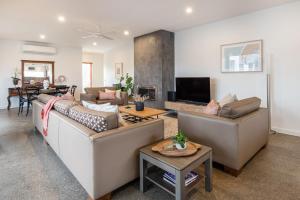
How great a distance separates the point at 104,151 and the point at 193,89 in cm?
386

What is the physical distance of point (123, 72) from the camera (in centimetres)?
791

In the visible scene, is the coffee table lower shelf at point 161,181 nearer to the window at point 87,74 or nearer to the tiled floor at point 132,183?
the tiled floor at point 132,183

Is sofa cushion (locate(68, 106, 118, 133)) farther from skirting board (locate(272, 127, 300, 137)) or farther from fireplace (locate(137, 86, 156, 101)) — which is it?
fireplace (locate(137, 86, 156, 101))

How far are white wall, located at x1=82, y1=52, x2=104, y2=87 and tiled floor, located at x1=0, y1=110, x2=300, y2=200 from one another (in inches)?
275

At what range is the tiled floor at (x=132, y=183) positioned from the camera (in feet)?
5.82

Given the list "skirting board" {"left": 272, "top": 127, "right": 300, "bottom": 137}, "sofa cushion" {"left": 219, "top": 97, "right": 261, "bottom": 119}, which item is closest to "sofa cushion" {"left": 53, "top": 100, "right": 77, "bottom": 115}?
"sofa cushion" {"left": 219, "top": 97, "right": 261, "bottom": 119}

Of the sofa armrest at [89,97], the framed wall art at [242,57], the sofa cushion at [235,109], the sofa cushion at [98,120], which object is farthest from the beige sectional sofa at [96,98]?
the sofa cushion at [235,109]

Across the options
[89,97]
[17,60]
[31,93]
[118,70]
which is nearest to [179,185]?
[89,97]

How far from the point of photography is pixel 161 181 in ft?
5.77

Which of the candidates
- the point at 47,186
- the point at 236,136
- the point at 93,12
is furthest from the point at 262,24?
the point at 47,186

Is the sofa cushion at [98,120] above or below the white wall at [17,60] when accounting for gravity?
below

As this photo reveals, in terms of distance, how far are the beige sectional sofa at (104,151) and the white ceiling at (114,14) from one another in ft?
8.83

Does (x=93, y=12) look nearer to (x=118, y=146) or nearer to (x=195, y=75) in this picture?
(x=195, y=75)

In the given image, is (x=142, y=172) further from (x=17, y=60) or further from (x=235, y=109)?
(x=17, y=60)
